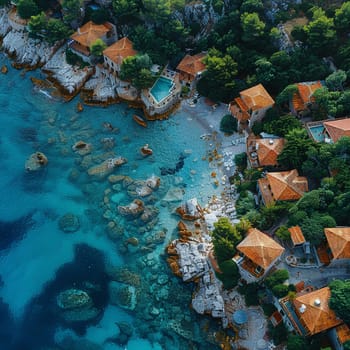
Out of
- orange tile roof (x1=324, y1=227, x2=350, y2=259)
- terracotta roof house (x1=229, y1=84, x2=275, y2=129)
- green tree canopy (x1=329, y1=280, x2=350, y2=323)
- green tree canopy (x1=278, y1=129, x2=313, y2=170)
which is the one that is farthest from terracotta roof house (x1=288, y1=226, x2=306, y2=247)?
terracotta roof house (x1=229, y1=84, x2=275, y2=129)

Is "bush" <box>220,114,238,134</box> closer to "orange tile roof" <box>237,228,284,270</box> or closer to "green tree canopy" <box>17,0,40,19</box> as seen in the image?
"orange tile roof" <box>237,228,284,270</box>

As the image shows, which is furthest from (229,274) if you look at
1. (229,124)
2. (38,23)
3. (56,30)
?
(38,23)

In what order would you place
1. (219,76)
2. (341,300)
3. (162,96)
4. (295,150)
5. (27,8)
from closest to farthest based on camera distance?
(341,300) → (295,150) → (219,76) → (162,96) → (27,8)

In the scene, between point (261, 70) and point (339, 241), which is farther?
point (261, 70)

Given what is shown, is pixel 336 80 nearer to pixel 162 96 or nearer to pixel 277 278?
pixel 162 96

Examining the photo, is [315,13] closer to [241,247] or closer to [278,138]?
[278,138]

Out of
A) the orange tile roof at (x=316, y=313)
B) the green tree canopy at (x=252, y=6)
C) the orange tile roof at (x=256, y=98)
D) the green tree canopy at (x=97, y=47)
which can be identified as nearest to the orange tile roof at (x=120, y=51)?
the green tree canopy at (x=97, y=47)
